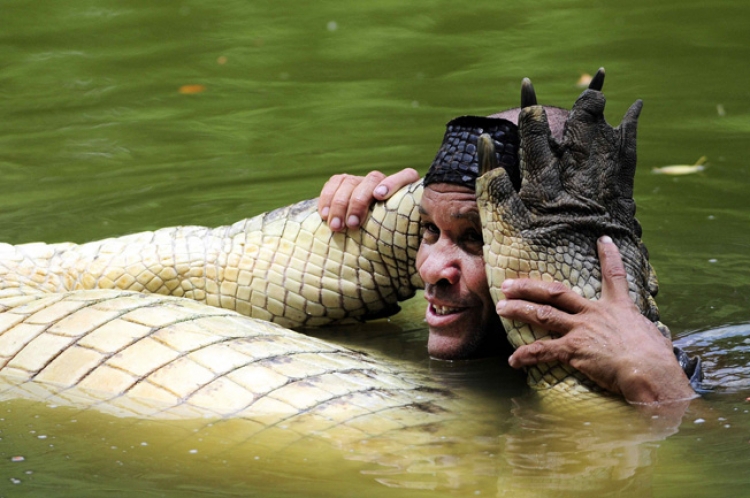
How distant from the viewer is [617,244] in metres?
4.14

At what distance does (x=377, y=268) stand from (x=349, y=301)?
22 centimetres

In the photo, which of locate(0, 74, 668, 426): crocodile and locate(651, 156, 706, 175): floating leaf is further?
locate(651, 156, 706, 175): floating leaf

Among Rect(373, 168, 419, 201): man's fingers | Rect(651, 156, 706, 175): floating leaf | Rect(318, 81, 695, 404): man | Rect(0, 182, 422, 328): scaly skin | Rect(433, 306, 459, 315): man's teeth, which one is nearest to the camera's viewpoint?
Rect(318, 81, 695, 404): man

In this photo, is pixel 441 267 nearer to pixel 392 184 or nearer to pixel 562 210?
pixel 562 210

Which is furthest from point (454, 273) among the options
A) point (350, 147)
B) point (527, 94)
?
point (350, 147)

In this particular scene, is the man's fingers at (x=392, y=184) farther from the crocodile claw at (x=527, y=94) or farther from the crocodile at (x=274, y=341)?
the crocodile claw at (x=527, y=94)

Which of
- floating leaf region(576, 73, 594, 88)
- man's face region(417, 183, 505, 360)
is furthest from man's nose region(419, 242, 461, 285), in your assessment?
floating leaf region(576, 73, 594, 88)

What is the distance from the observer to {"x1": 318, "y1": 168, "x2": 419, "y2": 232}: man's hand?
15.7 feet

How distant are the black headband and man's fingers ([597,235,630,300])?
43 centimetres

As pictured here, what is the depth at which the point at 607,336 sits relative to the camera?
386cm

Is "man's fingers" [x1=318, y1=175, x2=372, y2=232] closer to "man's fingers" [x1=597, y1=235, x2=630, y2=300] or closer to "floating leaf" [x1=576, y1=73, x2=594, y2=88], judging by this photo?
"man's fingers" [x1=597, y1=235, x2=630, y2=300]

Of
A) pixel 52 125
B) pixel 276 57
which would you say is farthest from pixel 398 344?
pixel 276 57

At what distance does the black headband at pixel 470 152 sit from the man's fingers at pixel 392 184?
0.40 metres

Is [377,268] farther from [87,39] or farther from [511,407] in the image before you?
[87,39]
